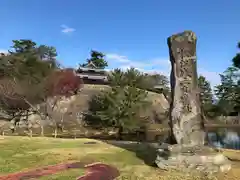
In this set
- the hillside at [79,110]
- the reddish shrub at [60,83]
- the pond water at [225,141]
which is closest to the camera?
the pond water at [225,141]

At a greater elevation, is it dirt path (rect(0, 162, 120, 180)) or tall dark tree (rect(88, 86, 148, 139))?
tall dark tree (rect(88, 86, 148, 139))

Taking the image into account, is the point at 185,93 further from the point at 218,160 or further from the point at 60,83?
the point at 60,83

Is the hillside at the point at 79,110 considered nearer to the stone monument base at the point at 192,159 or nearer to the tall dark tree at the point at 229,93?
the tall dark tree at the point at 229,93

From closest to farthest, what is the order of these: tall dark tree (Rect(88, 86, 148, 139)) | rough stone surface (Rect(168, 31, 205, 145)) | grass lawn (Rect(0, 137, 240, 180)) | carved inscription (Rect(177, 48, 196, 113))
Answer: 1. grass lawn (Rect(0, 137, 240, 180))
2. rough stone surface (Rect(168, 31, 205, 145))
3. carved inscription (Rect(177, 48, 196, 113))
4. tall dark tree (Rect(88, 86, 148, 139))

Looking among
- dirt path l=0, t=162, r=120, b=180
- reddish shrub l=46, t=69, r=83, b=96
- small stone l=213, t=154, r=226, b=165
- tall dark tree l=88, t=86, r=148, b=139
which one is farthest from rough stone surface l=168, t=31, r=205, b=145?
Answer: reddish shrub l=46, t=69, r=83, b=96

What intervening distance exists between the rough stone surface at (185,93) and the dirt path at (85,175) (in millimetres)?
2398

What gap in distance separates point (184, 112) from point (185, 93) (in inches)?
23.5

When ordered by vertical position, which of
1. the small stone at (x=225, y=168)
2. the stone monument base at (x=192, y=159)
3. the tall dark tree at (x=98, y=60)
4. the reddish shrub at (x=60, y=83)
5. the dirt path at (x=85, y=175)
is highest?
the tall dark tree at (x=98, y=60)

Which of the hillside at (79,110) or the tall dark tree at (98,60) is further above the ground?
the tall dark tree at (98,60)

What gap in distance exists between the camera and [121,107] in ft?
88.2

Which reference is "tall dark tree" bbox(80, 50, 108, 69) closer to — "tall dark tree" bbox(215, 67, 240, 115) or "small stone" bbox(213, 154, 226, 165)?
"tall dark tree" bbox(215, 67, 240, 115)

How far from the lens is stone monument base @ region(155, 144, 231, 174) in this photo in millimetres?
6801

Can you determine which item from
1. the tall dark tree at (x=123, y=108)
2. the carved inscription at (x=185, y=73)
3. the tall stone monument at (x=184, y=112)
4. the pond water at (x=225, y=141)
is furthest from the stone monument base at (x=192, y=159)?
the tall dark tree at (x=123, y=108)

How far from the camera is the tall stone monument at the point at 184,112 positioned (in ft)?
23.3
